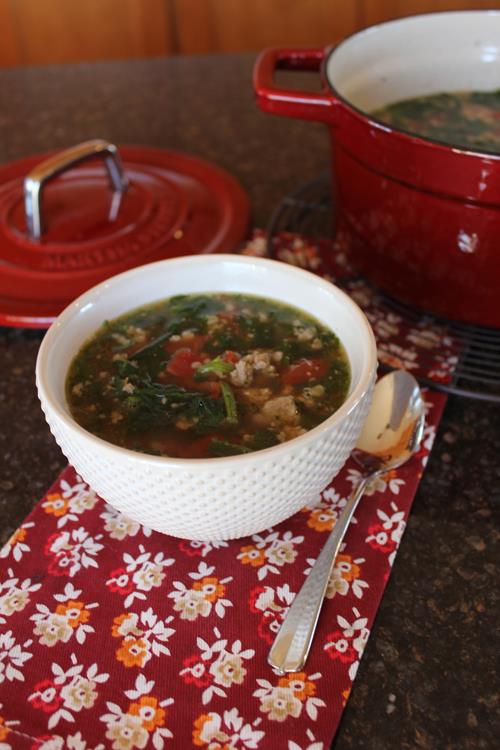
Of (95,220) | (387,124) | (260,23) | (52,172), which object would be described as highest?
(387,124)

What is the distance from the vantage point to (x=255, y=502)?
73 centimetres

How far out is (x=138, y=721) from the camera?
26.9 inches

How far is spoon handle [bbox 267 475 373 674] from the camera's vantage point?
0.72 meters

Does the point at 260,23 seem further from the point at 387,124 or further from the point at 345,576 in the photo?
the point at 345,576

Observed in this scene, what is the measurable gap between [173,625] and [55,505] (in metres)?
0.23

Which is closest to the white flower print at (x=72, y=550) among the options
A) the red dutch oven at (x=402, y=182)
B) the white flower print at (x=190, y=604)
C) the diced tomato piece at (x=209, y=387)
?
the white flower print at (x=190, y=604)

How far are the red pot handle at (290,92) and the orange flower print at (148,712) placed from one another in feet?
2.62

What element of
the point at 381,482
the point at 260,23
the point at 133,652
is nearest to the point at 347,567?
the point at 381,482

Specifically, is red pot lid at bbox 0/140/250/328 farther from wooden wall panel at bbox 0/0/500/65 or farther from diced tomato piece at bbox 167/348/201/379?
wooden wall panel at bbox 0/0/500/65

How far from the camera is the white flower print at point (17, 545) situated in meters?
0.84

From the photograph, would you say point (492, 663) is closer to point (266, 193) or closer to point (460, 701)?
point (460, 701)

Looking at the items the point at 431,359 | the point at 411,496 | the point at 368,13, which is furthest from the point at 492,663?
the point at 368,13

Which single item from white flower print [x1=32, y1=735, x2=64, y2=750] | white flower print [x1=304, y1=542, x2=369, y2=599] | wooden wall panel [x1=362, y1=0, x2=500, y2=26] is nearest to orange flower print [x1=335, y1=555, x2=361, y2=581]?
white flower print [x1=304, y1=542, x2=369, y2=599]

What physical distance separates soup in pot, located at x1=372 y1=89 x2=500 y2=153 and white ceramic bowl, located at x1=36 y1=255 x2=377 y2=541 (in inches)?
20.4
